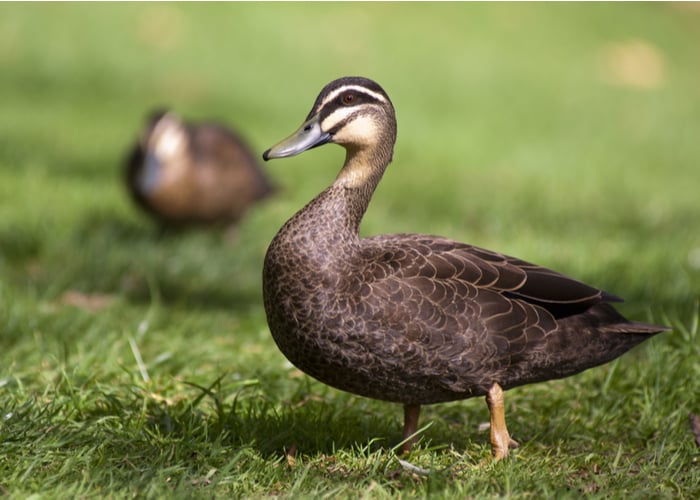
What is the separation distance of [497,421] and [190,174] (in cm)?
411

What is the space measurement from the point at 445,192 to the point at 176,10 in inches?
277

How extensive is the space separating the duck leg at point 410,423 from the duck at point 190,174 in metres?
3.63

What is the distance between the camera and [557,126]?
1159cm

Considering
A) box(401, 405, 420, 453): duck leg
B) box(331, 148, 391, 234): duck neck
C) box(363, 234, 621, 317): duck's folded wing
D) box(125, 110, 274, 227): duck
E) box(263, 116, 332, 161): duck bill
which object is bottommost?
box(401, 405, 420, 453): duck leg

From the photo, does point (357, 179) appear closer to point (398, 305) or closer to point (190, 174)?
point (398, 305)

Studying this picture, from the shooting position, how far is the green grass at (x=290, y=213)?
10.2ft

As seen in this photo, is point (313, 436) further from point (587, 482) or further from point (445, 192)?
point (445, 192)

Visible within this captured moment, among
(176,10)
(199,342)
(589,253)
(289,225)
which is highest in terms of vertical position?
(176,10)

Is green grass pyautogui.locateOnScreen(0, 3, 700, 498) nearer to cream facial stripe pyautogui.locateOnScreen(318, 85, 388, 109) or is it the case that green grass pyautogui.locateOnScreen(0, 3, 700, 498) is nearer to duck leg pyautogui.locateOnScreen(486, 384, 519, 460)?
duck leg pyautogui.locateOnScreen(486, 384, 519, 460)

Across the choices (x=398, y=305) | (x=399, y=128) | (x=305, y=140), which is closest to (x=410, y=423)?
→ (x=398, y=305)

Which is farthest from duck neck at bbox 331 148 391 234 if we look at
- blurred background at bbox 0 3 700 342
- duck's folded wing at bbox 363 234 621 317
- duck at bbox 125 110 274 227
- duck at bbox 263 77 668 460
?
duck at bbox 125 110 274 227

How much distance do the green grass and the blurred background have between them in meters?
0.04

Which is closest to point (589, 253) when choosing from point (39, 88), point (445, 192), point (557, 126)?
point (445, 192)

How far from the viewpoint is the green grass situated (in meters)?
3.10
